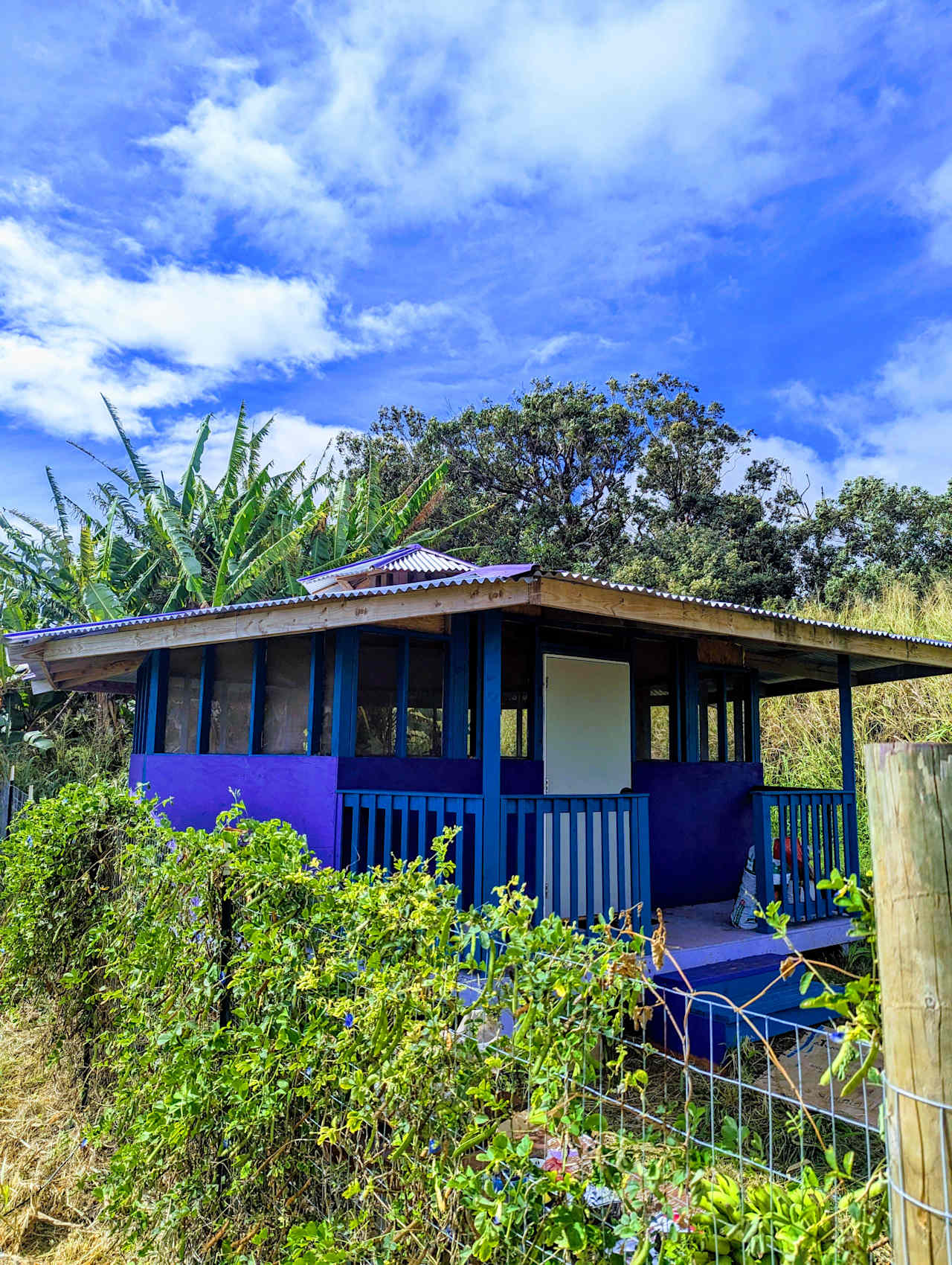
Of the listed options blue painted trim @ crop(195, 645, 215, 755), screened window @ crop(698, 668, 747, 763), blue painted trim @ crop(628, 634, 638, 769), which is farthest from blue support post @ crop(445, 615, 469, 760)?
screened window @ crop(698, 668, 747, 763)

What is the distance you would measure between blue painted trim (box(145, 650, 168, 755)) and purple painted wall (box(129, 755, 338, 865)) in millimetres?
199

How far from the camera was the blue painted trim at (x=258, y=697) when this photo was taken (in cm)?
854

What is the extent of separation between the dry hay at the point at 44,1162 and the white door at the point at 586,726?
4680 millimetres

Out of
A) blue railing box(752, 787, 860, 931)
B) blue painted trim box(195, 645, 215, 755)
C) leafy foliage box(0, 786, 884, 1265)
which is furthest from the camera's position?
blue painted trim box(195, 645, 215, 755)

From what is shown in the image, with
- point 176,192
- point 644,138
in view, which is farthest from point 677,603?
point 176,192

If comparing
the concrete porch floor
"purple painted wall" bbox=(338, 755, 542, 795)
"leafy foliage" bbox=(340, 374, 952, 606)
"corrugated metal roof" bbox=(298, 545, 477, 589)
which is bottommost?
the concrete porch floor

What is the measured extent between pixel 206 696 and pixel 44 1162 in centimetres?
546

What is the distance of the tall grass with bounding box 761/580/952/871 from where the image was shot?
14.6m

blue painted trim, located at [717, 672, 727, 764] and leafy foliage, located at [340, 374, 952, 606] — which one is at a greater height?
leafy foliage, located at [340, 374, 952, 606]

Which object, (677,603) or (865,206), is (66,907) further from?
(865,206)

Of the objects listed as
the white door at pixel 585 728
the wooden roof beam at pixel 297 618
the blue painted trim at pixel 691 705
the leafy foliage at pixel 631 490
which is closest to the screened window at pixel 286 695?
the wooden roof beam at pixel 297 618

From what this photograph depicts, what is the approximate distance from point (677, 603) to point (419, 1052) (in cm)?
471

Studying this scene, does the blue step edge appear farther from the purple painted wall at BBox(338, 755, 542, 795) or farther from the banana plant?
the banana plant

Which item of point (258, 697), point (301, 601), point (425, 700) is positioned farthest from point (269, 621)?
point (425, 700)
